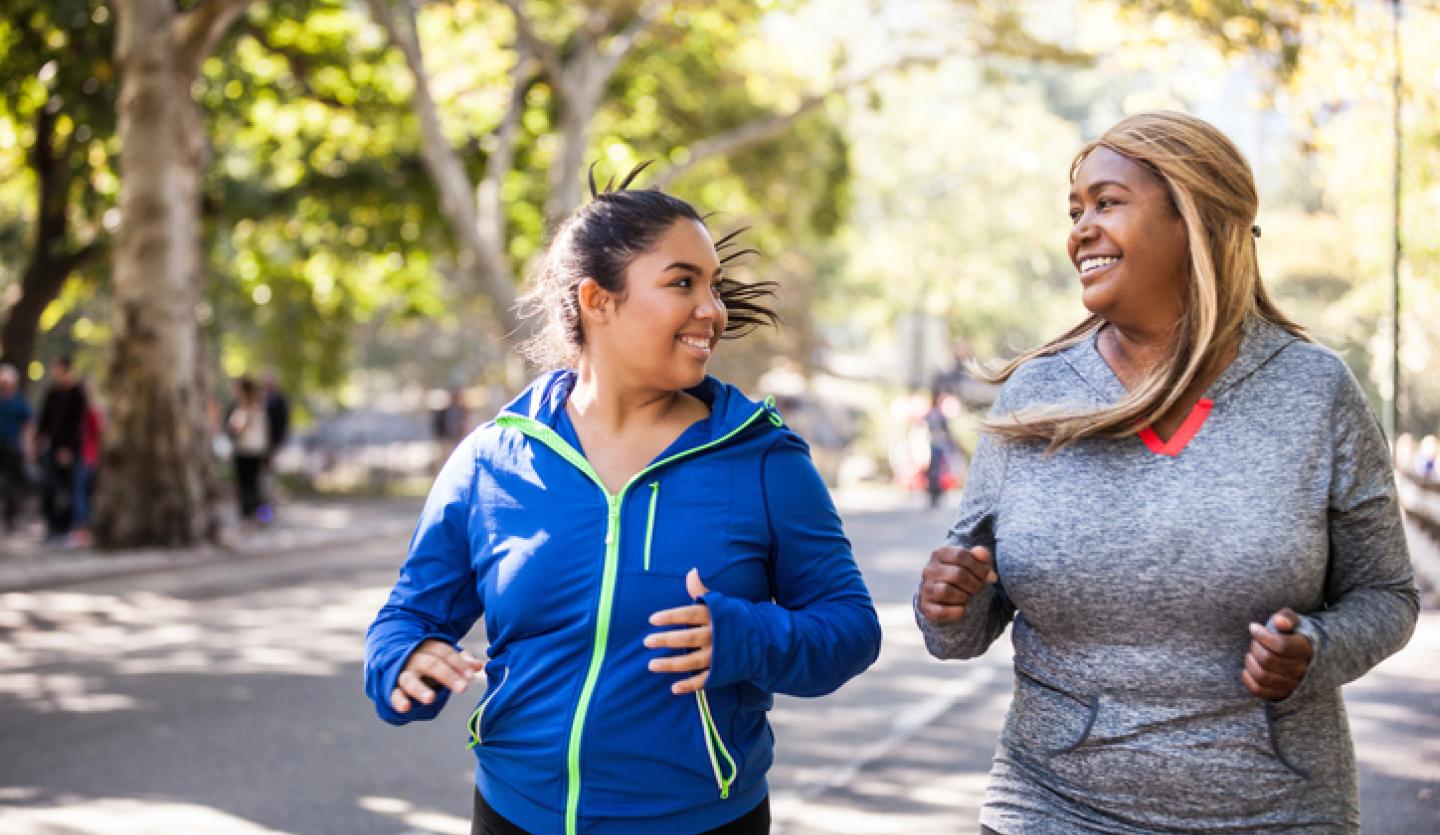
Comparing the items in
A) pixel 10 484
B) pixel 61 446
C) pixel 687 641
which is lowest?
pixel 10 484

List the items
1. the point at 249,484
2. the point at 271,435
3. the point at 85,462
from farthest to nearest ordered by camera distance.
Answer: the point at 271,435 < the point at 249,484 < the point at 85,462

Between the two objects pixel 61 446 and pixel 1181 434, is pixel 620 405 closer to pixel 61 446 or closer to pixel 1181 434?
pixel 1181 434

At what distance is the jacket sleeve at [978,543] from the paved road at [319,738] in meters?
3.42

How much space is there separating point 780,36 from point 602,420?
2419 centimetres

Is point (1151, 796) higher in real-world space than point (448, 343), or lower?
lower

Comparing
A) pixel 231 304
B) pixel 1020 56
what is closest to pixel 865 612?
pixel 1020 56

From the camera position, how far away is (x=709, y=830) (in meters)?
2.75

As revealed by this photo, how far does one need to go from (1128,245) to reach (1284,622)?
674 millimetres

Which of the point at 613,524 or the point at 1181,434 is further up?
the point at 1181,434

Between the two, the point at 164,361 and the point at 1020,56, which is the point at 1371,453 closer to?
the point at 164,361

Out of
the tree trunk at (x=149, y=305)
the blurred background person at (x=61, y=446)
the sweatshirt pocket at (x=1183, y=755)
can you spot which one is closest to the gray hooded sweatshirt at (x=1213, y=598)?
the sweatshirt pocket at (x=1183, y=755)

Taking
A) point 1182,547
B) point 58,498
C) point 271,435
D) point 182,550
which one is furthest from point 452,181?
Answer: point 1182,547

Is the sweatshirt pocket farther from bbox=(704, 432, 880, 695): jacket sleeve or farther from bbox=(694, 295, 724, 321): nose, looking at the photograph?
bbox=(694, 295, 724, 321): nose

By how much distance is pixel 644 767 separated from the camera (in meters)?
2.70
